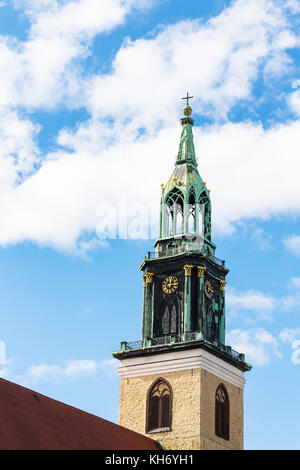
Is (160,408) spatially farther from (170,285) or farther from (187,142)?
(187,142)

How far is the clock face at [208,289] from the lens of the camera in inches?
2094

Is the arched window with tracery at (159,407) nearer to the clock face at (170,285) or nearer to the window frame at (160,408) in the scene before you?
the window frame at (160,408)

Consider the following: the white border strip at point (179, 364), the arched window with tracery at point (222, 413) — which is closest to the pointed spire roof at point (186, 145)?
the white border strip at point (179, 364)

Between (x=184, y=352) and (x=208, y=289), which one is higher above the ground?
(x=208, y=289)

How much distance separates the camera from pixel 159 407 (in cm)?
5006

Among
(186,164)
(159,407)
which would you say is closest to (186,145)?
(186,164)

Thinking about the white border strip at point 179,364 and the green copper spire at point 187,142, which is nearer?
the white border strip at point 179,364

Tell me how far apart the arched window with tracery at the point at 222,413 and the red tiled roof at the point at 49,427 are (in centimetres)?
470

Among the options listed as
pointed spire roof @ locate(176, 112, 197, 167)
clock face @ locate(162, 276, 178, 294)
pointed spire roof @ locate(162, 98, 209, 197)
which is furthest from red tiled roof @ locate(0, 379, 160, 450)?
pointed spire roof @ locate(176, 112, 197, 167)

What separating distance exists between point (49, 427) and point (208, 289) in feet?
53.1

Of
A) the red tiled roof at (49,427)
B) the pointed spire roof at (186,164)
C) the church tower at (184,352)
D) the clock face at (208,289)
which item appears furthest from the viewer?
the pointed spire roof at (186,164)

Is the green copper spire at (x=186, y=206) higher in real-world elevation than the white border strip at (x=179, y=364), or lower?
higher
